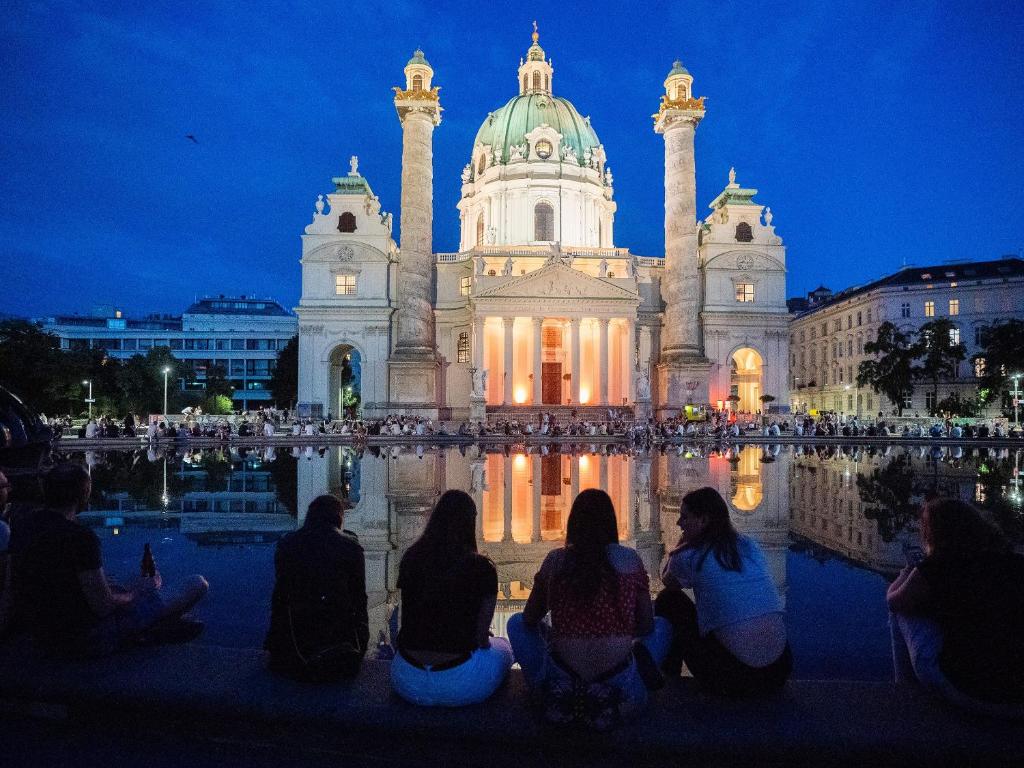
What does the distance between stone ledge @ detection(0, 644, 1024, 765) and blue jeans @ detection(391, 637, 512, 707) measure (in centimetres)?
6

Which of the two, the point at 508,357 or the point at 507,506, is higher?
the point at 508,357

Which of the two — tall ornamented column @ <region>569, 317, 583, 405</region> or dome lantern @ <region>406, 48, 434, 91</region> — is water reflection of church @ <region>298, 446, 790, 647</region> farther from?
dome lantern @ <region>406, 48, 434, 91</region>

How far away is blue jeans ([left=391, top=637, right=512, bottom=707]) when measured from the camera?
160 inches

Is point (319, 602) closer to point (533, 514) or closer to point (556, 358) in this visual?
point (533, 514)

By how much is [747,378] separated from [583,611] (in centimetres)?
6171

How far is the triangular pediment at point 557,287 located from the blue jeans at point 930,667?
158 ft

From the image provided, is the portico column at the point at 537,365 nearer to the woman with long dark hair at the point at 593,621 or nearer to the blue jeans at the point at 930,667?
the blue jeans at the point at 930,667

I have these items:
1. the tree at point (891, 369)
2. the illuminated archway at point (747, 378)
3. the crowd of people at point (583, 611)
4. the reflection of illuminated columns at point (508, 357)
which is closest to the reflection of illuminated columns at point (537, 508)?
the crowd of people at point (583, 611)

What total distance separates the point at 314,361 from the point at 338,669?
2122 inches

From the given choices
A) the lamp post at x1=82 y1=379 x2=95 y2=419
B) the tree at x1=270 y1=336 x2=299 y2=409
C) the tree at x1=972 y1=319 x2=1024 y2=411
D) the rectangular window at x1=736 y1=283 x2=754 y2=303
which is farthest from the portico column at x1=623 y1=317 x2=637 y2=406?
the lamp post at x1=82 y1=379 x2=95 y2=419

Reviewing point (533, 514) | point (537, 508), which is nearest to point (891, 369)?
point (537, 508)

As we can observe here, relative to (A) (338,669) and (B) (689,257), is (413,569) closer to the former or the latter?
(A) (338,669)

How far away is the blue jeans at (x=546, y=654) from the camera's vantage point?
395 centimetres

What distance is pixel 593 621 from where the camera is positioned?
3.85 meters
